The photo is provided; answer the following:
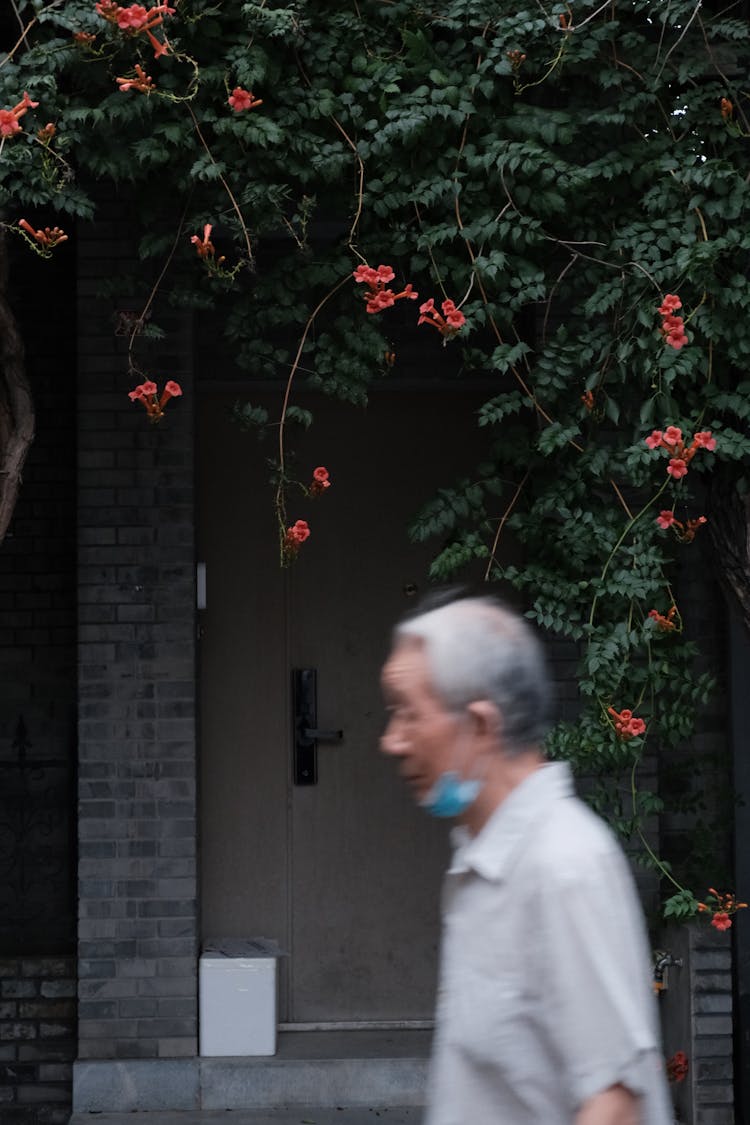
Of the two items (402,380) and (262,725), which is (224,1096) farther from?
(402,380)

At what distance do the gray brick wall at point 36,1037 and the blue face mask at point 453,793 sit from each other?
430cm

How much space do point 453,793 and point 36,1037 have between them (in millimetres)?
4491

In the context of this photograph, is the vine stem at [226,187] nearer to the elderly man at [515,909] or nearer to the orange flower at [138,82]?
the orange flower at [138,82]

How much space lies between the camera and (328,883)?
6.38 meters

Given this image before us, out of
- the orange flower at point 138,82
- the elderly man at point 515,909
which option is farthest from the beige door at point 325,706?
the elderly man at point 515,909

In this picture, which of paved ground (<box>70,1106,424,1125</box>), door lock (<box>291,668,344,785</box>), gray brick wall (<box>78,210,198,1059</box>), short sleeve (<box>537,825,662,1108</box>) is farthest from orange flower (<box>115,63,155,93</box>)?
paved ground (<box>70,1106,424,1125</box>)

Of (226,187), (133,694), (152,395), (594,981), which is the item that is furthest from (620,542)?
(594,981)

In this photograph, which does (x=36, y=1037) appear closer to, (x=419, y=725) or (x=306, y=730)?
(x=306, y=730)

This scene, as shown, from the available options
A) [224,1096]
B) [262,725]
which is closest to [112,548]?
[262,725]

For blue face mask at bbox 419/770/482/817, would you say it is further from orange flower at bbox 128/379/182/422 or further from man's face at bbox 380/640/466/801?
orange flower at bbox 128/379/182/422

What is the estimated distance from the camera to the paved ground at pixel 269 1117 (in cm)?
568

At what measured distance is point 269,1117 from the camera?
575 centimetres

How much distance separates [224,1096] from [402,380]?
9.22 feet

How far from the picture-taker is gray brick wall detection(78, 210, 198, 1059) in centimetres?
582
